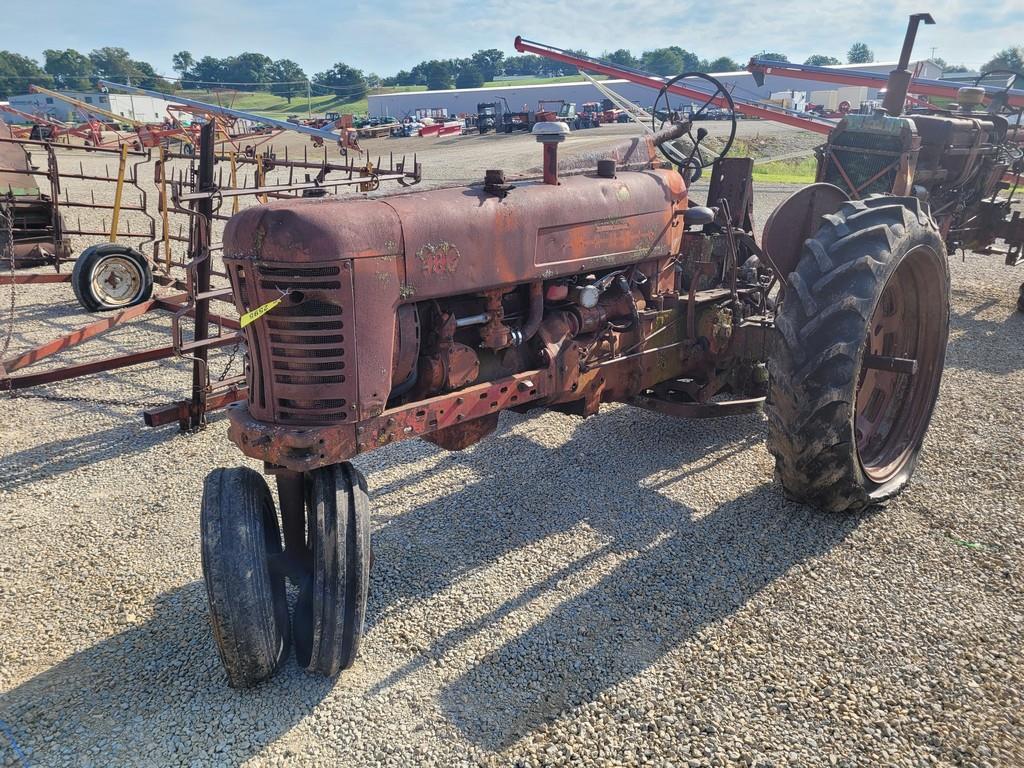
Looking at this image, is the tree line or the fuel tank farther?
the tree line

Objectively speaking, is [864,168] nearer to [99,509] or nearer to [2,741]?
[99,509]

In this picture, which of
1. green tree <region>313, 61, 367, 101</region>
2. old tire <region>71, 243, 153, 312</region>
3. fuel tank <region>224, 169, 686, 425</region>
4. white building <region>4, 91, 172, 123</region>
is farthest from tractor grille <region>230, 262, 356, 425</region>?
green tree <region>313, 61, 367, 101</region>

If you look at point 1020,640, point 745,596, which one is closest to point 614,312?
point 745,596

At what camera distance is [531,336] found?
134 inches

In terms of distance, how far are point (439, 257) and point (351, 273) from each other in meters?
0.41

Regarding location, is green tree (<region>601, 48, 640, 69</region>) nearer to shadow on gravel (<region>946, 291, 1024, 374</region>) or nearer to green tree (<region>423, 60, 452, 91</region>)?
green tree (<region>423, 60, 452, 91</region>)

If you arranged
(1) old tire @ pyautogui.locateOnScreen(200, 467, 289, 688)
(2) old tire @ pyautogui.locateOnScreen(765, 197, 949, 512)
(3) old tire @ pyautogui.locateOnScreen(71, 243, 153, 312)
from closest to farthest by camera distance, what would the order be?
(1) old tire @ pyautogui.locateOnScreen(200, 467, 289, 688), (2) old tire @ pyautogui.locateOnScreen(765, 197, 949, 512), (3) old tire @ pyautogui.locateOnScreen(71, 243, 153, 312)

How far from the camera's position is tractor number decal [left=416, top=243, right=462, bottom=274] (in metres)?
2.84

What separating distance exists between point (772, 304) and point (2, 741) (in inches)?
183

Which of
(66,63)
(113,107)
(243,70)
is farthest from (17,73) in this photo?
(113,107)

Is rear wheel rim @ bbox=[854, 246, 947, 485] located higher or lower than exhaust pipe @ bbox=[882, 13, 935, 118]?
lower

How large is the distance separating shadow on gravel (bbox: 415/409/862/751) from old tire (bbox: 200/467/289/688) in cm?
52

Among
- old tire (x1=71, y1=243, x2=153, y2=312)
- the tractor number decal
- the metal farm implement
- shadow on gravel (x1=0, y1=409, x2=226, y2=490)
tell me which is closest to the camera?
the tractor number decal

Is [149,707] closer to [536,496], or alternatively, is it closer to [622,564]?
[622,564]
